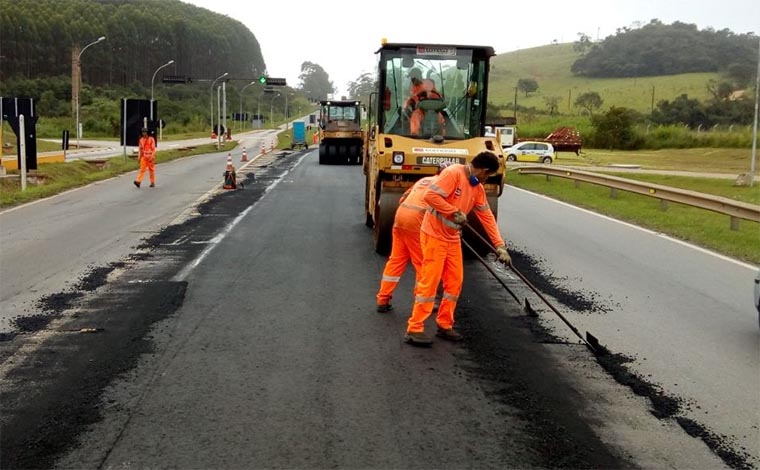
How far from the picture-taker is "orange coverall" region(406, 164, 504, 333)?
6602 millimetres

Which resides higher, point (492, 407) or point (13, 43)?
point (13, 43)

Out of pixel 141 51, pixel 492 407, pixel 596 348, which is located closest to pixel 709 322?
pixel 596 348

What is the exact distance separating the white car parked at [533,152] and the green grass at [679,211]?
15.2 metres

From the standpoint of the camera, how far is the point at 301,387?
17.6 feet

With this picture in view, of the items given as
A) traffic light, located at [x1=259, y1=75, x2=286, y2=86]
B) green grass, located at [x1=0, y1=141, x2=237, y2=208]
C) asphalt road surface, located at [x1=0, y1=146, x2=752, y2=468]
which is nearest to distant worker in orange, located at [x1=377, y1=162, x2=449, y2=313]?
asphalt road surface, located at [x1=0, y1=146, x2=752, y2=468]

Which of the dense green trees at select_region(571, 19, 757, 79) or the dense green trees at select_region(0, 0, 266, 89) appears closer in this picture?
the dense green trees at select_region(0, 0, 266, 89)

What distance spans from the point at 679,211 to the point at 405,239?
1305 cm

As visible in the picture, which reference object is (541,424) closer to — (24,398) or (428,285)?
(428,285)

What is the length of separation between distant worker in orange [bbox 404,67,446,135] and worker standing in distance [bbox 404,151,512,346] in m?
5.09

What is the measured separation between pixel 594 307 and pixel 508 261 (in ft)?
6.16

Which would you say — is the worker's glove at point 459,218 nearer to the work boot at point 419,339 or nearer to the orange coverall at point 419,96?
the work boot at point 419,339

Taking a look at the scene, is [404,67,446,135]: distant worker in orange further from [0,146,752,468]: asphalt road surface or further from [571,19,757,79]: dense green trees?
[571,19,757,79]: dense green trees

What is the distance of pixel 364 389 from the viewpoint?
17.6 ft

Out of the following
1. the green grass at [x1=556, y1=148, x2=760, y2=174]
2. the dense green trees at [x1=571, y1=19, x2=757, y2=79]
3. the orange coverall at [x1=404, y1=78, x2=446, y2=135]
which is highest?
the dense green trees at [x1=571, y1=19, x2=757, y2=79]
